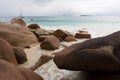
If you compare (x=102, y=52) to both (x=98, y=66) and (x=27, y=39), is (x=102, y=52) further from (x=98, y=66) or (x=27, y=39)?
(x=27, y=39)

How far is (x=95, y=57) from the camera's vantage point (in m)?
3.51

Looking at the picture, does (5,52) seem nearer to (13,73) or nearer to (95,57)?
(13,73)

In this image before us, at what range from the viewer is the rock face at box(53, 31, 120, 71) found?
11.3 ft

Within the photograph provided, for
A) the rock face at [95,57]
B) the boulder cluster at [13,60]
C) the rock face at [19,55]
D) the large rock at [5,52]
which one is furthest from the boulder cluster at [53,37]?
the rock face at [95,57]

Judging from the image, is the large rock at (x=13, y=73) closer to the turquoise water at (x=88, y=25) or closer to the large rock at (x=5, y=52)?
the large rock at (x=5, y=52)

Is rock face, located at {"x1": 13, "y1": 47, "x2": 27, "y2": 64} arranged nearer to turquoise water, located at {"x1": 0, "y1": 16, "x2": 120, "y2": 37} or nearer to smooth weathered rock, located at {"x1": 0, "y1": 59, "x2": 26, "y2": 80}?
smooth weathered rock, located at {"x1": 0, "y1": 59, "x2": 26, "y2": 80}

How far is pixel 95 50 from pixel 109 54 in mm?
233

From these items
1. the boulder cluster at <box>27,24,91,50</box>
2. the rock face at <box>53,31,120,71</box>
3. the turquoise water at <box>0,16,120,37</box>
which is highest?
the rock face at <box>53,31,120,71</box>

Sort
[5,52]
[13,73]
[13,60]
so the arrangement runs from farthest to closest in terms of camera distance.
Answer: [13,60], [5,52], [13,73]

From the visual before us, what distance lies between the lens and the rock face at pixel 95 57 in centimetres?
346

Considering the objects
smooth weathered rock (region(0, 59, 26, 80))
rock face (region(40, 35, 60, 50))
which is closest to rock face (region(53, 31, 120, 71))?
smooth weathered rock (region(0, 59, 26, 80))

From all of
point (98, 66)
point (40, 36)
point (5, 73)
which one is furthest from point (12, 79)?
point (40, 36)

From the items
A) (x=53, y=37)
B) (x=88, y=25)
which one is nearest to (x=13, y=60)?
(x=53, y=37)

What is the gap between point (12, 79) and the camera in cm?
346
